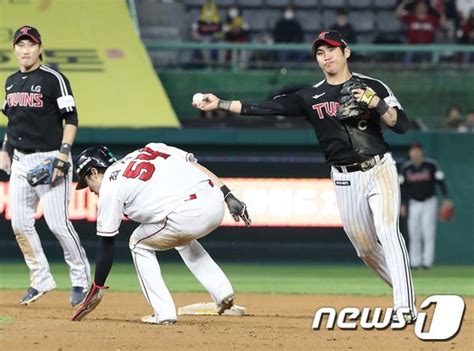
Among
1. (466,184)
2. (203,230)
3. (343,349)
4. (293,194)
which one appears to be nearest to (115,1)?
(293,194)

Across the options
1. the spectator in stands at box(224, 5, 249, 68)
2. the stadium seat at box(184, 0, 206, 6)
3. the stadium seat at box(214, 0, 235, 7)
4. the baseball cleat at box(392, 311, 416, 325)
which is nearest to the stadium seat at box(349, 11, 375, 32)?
the spectator in stands at box(224, 5, 249, 68)

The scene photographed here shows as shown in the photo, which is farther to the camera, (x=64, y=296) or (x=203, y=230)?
(x=64, y=296)

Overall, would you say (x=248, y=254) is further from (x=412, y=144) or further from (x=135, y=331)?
(x=135, y=331)

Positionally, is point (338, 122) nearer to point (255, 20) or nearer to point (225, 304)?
point (225, 304)

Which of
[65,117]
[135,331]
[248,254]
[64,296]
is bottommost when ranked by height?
[248,254]

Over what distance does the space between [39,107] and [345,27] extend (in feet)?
32.2

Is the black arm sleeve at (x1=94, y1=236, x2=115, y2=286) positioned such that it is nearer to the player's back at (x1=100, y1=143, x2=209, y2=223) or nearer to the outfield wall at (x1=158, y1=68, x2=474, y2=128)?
the player's back at (x1=100, y1=143, x2=209, y2=223)

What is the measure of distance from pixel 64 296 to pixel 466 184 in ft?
24.4

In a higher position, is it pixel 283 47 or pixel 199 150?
pixel 283 47

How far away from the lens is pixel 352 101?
8211mm

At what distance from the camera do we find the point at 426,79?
56.9ft

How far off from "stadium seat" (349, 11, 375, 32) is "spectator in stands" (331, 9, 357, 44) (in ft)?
3.24

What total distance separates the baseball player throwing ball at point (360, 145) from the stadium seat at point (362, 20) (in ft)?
38.8

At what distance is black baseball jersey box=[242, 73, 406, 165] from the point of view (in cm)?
842
